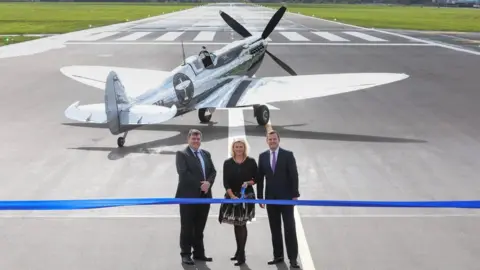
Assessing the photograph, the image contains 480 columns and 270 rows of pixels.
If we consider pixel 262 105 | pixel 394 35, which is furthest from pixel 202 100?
pixel 394 35

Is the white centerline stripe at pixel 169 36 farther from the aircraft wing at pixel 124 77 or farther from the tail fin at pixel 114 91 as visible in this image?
the tail fin at pixel 114 91

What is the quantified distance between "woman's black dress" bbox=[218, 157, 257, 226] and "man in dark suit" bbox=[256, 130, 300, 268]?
0.17 metres

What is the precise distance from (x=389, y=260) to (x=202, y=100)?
9.26 metres

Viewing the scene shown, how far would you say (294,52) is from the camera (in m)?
39.9

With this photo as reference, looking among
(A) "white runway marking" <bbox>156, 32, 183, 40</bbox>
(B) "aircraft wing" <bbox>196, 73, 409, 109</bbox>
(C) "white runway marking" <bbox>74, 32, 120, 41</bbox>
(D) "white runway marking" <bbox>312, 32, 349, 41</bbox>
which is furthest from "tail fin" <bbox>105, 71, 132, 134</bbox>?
(D) "white runway marking" <bbox>312, 32, 349, 41</bbox>

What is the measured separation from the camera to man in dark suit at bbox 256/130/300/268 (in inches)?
304

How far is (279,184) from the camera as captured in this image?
25.4 feet

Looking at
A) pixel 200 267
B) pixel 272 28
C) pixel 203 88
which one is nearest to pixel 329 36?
pixel 272 28

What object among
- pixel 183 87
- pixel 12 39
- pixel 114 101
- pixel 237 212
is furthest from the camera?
pixel 12 39

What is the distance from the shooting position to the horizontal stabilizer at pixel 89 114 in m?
13.9

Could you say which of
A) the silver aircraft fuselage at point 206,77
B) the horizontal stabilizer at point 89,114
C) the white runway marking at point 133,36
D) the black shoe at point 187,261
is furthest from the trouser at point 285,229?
the white runway marking at point 133,36

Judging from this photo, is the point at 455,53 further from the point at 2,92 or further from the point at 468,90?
the point at 2,92

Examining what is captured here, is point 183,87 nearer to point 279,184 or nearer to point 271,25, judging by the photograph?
point 271,25

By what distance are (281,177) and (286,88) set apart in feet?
32.2
